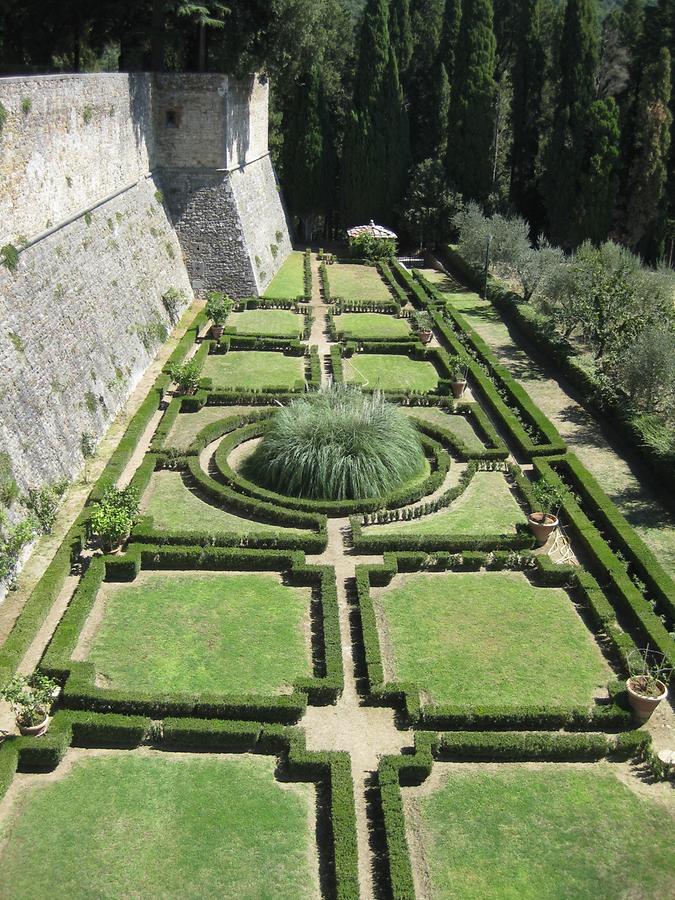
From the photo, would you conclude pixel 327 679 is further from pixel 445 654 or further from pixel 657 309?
pixel 657 309

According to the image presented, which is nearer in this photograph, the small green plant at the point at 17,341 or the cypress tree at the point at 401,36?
the small green plant at the point at 17,341

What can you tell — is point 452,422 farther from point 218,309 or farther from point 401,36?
point 401,36

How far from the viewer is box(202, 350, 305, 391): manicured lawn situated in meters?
22.3

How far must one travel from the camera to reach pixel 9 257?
16.3 meters

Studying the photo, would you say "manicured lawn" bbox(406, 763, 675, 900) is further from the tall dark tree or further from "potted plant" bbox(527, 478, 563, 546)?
the tall dark tree

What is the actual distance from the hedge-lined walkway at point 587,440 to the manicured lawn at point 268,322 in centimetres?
631

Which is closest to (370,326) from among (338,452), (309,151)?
(338,452)

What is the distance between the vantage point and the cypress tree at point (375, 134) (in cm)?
3741

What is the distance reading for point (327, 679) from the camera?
11391 millimetres

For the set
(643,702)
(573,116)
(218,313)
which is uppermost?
(573,116)

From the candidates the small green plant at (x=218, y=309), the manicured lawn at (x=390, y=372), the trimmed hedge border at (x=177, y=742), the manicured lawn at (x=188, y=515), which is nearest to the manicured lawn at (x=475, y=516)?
the manicured lawn at (x=188, y=515)

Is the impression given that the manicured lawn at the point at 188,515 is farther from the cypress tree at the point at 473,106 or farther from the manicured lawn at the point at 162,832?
the cypress tree at the point at 473,106

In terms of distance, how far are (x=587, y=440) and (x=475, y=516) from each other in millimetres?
5247

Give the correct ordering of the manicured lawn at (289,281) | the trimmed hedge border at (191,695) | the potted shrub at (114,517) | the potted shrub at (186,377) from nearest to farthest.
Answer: the trimmed hedge border at (191,695)
the potted shrub at (114,517)
the potted shrub at (186,377)
the manicured lawn at (289,281)
